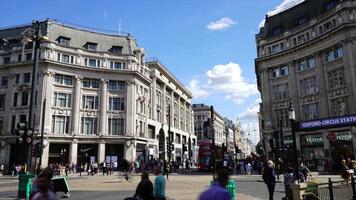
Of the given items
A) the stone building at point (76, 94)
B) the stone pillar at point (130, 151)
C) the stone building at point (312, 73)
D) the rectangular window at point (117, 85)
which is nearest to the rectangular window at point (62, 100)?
the stone building at point (76, 94)

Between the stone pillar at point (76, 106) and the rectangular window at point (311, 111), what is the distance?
34.0m

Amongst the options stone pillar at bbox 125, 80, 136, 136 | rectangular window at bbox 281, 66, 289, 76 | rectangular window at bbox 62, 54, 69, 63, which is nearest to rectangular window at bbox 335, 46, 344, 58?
rectangular window at bbox 281, 66, 289, 76

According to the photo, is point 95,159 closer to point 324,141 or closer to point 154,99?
point 154,99

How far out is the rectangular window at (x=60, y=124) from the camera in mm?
52438

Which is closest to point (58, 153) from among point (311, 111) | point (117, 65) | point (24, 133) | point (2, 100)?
point (2, 100)

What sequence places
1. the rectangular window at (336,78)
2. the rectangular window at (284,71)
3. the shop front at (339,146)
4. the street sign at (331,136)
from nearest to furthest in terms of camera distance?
the street sign at (331,136) → the shop front at (339,146) → the rectangular window at (336,78) → the rectangular window at (284,71)

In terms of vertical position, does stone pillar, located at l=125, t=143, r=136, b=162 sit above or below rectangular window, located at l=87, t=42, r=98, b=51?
below

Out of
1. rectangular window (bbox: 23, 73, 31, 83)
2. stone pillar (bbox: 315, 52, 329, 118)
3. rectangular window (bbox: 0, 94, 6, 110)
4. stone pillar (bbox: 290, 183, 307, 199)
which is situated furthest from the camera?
rectangular window (bbox: 0, 94, 6, 110)

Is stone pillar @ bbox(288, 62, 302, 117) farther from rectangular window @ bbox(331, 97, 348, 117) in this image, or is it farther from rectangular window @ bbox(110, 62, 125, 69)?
rectangular window @ bbox(110, 62, 125, 69)

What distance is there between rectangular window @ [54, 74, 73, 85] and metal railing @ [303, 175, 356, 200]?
47.4 metres

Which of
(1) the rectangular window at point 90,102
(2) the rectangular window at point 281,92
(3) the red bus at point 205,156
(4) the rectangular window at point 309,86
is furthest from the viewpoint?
(1) the rectangular window at point 90,102

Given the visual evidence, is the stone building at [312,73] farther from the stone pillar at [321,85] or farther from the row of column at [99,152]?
the row of column at [99,152]

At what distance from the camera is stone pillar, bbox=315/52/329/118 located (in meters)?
41.8

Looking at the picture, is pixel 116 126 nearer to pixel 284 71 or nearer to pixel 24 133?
pixel 284 71
